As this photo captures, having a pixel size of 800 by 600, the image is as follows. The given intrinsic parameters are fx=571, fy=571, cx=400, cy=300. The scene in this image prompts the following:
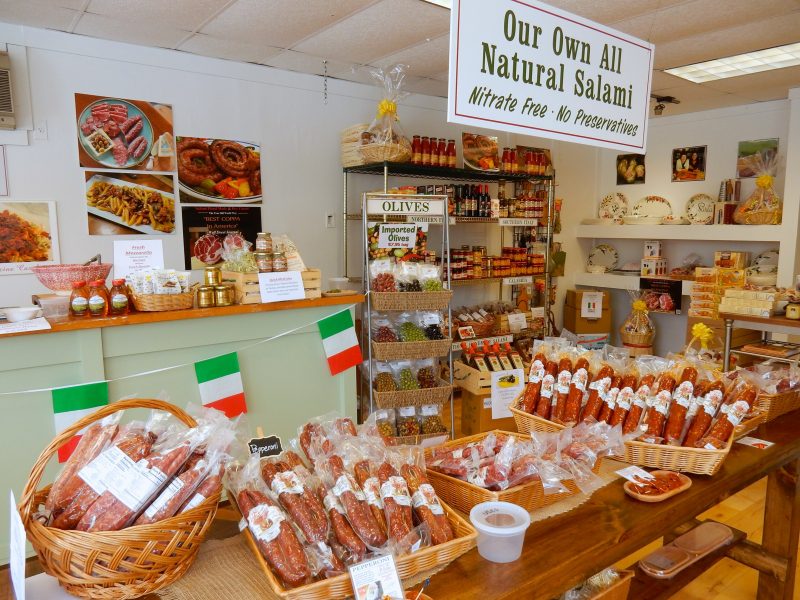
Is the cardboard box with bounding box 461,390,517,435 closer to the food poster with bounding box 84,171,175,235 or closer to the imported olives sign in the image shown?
the imported olives sign

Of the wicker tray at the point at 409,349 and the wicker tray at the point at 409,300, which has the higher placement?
the wicker tray at the point at 409,300

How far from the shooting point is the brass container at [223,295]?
8.61ft

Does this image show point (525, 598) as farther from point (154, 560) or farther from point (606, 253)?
point (606, 253)

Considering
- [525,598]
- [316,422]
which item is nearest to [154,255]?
[316,422]

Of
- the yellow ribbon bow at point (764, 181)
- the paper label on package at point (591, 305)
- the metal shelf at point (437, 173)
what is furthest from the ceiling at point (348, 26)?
the paper label on package at point (591, 305)

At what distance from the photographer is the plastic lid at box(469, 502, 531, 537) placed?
1.13m

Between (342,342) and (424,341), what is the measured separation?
62 cm

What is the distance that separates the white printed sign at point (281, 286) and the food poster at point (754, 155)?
4.75 m

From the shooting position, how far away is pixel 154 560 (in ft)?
3.33

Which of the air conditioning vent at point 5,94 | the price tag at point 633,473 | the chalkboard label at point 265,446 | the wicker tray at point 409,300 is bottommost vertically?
the price tag at point 633,473

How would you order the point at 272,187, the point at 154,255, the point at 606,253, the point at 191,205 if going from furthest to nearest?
the point at 606,253 → the point at 272,187 → the point at 191,205 → the point at 154,255

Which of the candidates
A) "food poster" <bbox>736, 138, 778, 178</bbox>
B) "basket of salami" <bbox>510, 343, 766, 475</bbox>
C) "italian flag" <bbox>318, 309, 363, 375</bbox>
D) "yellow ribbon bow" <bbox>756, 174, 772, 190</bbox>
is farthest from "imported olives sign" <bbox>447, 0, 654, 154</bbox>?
"food poster" <bbox>736, 138, 778, 178</bbox>

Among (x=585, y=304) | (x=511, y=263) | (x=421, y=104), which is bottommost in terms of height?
(x=585, y=304)

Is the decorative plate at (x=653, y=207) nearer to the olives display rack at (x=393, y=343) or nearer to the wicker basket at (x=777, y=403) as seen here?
the olives display rack at (x=393, y=343)
